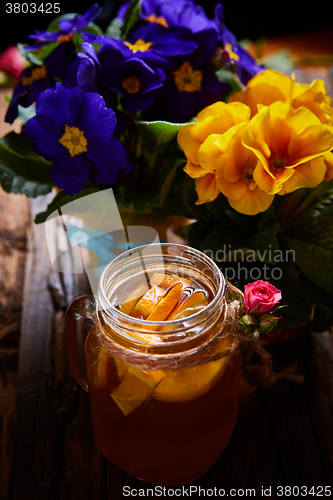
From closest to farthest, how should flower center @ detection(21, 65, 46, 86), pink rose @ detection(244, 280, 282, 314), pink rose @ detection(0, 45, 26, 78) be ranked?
pink rose @ detection(244, 280, 282, 314) < flower center @ detection(21, 65, 46, 86) < pink rose @ detection(0, 45, 26, 78)

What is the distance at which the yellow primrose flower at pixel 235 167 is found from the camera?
52 centimetres

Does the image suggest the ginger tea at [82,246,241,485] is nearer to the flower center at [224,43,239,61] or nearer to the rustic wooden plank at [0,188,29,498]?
the rustic wooden plank at [0,188,29,498]

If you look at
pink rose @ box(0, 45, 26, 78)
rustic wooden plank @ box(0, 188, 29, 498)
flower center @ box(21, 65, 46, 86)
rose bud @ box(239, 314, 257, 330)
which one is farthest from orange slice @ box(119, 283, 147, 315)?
pink rose @ box(0, 45, 26, 78)

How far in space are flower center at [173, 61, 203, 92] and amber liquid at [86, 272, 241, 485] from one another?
0.32 metres

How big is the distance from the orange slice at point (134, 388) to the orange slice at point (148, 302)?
52 millimetres

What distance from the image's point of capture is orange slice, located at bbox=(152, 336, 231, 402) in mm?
465

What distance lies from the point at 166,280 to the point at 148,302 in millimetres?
45

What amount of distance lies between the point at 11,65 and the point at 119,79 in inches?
23.3

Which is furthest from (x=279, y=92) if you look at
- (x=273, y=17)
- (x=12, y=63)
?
(x=273, y=17)

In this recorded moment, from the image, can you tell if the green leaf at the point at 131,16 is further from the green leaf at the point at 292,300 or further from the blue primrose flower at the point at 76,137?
the green leaf at the point at 292,300

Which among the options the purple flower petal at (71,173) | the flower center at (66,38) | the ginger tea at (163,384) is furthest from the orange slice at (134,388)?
the flower center at (66,38)

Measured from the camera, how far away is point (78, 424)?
23.2 inches

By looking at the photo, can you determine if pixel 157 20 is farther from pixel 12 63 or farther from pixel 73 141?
pixel 12 63

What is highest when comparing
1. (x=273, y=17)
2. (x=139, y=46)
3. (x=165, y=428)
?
(x=139, y=46)
